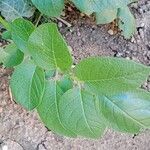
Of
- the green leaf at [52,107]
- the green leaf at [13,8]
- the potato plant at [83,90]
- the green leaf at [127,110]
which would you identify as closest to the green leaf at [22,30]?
the potato plant at [83,90]

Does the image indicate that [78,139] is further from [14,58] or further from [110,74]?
[110,74]

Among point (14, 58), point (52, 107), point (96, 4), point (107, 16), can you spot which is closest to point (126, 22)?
point (107, 16)

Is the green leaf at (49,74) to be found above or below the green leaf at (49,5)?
below

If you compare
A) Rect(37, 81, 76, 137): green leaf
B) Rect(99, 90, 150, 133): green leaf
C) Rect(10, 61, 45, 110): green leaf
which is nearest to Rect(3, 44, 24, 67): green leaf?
Rect(10, 61, 45, 110): green leaf

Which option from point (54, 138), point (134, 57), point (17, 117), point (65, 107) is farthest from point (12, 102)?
point (65, 107)

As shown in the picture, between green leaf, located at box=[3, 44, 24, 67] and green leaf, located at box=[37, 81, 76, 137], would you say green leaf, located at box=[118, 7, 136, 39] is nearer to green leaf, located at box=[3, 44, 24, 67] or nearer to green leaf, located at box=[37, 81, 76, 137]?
green leaf, located at box=[3, 44, 24, 67]

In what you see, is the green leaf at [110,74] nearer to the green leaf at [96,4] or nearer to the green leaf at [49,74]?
the green leaf at [49,74]
